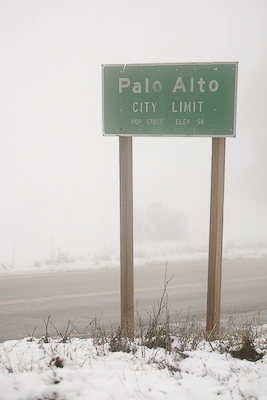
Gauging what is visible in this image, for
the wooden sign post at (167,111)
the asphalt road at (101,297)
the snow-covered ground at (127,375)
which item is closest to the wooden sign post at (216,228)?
the wooden sign post at (167,111)

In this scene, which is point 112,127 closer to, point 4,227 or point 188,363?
point 188,363

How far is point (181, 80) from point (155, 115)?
1.73 ft

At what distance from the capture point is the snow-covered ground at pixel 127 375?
2.21 meters

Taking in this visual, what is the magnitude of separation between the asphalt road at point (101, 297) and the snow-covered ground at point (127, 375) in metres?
1.20

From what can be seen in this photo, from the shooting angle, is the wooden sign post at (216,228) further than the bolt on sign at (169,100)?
Yes

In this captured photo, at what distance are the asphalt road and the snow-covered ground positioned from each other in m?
1.20

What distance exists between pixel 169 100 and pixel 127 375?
3.01 meters

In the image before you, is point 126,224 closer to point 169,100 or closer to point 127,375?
point 169,100

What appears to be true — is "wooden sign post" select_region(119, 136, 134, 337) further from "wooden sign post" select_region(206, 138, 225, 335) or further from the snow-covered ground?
"wooden sign post" select_region(206, 138, 225, 335)

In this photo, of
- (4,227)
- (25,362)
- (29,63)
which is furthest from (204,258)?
(29,63)

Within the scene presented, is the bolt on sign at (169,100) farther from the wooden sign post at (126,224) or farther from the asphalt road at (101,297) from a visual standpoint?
the asphalt road at (101,297)

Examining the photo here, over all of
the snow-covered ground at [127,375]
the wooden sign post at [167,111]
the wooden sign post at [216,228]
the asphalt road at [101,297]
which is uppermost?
the wooden sign post at [167,111]

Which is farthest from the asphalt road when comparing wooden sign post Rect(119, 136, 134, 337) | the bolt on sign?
the bolt on sign

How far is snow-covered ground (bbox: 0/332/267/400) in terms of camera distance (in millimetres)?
2213
